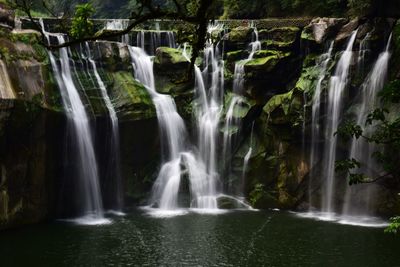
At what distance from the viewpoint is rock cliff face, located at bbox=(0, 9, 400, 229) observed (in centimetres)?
1720

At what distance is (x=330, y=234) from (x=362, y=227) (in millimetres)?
1847

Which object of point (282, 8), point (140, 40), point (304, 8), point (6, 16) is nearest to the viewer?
point (6, 16)

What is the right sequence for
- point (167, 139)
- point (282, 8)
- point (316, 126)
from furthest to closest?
point (282, 8)
point (167, 139)
point (316, 126)

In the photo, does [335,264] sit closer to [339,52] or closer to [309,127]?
[309,127]

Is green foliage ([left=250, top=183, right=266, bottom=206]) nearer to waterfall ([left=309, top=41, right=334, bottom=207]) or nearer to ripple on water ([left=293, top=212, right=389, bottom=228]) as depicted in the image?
ripple on water ([left=293, top=212, right=389, bottom=228])

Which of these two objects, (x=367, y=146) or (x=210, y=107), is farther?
(x=210, y=107)

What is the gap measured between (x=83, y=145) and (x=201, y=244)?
765 cm

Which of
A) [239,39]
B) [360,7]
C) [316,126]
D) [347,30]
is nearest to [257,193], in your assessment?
[316,126]

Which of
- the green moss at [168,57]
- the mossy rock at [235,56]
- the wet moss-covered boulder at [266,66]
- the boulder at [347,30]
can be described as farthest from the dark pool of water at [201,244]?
the mossy rock at [235,56]

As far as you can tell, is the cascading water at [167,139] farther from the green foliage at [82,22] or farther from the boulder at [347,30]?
the green foliage at [82,22]

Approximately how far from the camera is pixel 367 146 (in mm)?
20250

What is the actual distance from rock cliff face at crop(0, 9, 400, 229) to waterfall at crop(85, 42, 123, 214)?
1.02ft

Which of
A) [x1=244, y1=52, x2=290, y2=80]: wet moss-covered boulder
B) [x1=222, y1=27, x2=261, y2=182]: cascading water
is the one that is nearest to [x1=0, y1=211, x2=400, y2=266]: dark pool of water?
[x1=222, y1=27, x2=261, y2=182]: cascading water

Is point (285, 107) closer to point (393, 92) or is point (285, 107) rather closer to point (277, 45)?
point (277, 45)
